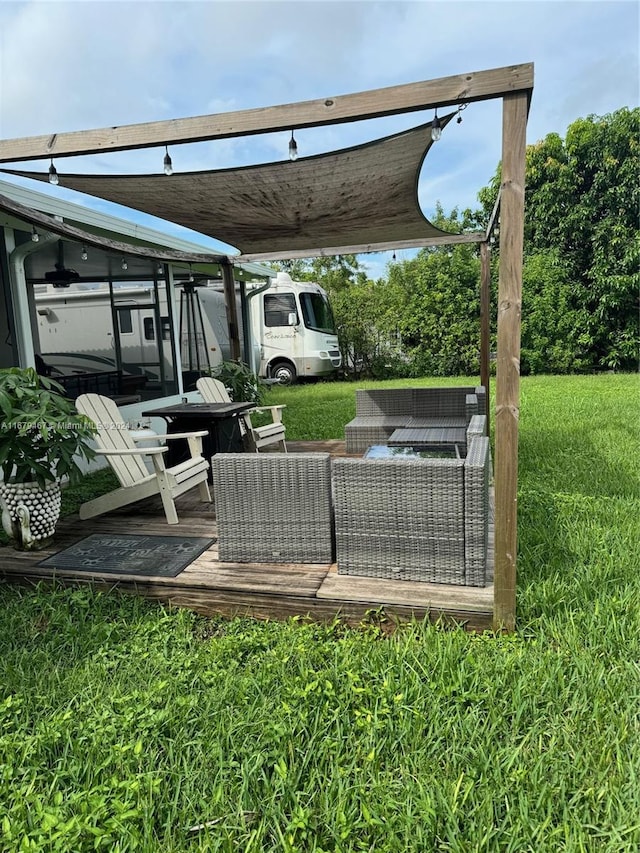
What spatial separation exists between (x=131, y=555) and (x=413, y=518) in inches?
60.7

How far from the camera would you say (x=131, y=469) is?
3.78m

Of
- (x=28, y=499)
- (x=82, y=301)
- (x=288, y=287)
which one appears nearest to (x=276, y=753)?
(x=28, y=499)

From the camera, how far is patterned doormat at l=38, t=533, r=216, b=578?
9.17 feet

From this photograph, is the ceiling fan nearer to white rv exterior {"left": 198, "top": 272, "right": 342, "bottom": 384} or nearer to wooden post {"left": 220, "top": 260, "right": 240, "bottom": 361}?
wooden post {"left": 220, "top": 260, "right": 240, "bottom": 361}

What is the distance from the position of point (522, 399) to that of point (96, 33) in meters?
7.32

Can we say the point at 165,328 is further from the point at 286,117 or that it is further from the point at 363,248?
the point at 286,117

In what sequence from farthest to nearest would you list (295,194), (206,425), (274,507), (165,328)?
1. (165,328)
2. (206,425)
3. (295,194)
4. (274,507)

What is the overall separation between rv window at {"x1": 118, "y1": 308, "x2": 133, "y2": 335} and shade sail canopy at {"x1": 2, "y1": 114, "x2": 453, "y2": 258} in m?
2.37

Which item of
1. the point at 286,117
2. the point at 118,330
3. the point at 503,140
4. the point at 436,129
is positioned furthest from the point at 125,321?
the point at 503,140

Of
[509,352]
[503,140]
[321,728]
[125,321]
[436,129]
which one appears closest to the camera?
[321,728]

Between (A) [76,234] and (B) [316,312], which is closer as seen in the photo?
(A) [76,234]

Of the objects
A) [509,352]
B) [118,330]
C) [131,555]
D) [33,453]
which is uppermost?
[118,330]

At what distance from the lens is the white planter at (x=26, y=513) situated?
3057 millimetres

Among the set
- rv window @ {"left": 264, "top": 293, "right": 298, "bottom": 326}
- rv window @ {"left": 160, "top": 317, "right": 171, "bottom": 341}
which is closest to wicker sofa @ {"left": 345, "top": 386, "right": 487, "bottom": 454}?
rv window @ {"left": 160, "top": 317, "right": 171, "bottom": 341}
